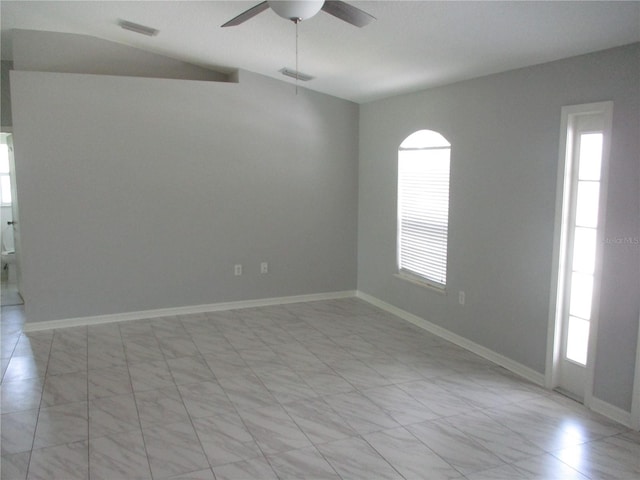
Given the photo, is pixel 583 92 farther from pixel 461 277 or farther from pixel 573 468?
pixel 573 468

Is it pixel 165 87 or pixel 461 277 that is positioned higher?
pixel 165 87

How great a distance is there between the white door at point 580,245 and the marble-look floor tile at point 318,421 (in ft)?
5.71

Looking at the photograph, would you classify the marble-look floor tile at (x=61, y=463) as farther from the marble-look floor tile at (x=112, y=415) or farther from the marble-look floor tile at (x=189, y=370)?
the marble-look floor tile at (x=189, y=370)

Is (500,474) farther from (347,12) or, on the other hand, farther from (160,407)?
(347,12)

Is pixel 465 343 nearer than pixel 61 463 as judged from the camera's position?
No

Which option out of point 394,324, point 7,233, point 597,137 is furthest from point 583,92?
point 7,233

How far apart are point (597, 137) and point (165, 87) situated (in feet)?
13.5

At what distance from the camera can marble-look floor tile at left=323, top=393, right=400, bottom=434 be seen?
3.38 metres

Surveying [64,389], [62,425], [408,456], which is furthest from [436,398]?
[64,389]

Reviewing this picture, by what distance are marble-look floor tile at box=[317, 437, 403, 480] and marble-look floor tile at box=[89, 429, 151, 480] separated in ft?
3.38

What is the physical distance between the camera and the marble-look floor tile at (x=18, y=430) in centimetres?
310

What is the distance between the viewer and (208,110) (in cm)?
566

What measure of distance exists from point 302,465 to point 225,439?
0.56 metres

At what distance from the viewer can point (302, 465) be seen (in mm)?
2936
